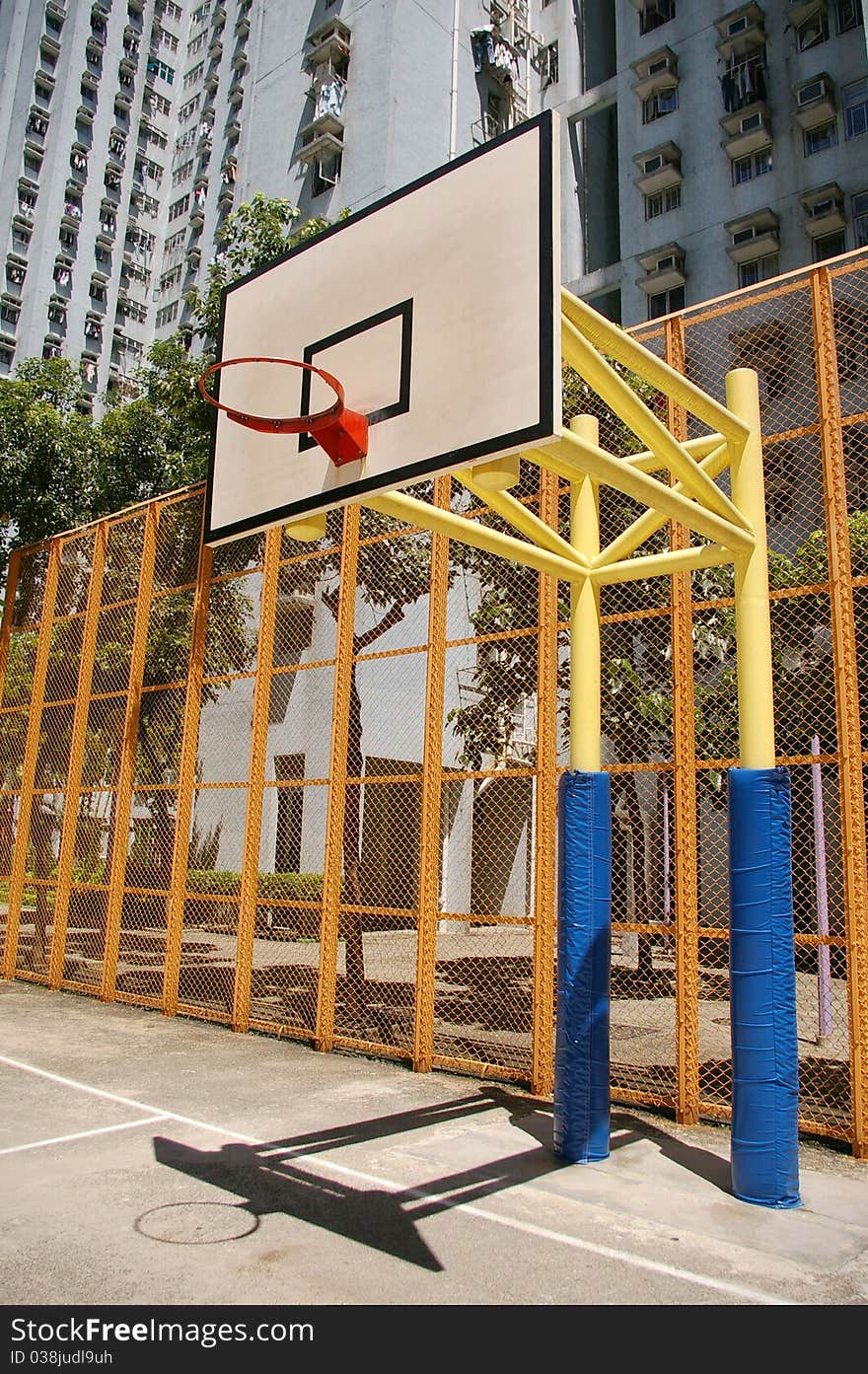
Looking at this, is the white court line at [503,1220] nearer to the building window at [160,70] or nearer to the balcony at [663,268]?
the balcony at [663,268]

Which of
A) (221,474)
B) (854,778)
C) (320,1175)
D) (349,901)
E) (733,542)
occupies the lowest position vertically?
(320,1175)

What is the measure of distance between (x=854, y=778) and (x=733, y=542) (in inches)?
73.1

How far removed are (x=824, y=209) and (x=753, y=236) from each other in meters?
2.01

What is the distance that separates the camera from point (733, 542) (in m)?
5.96

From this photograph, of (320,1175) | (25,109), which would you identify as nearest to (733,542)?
(320,1175)

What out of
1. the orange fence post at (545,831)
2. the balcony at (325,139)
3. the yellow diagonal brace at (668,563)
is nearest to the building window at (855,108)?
the balcony at (325,139)

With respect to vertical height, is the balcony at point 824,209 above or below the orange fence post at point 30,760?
above

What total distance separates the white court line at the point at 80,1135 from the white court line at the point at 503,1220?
121 millimetres

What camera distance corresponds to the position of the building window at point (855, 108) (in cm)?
2739

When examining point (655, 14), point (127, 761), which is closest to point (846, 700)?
point (127, 761)

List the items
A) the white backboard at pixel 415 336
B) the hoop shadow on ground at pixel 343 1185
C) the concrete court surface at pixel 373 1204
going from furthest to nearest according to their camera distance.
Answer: the hoop shadow on ground at pixel 343 1185 < the white backboard at pixel 415 336 < the concrete court surface at pixel 373 1204

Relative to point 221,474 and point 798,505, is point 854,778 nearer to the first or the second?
point 798,505

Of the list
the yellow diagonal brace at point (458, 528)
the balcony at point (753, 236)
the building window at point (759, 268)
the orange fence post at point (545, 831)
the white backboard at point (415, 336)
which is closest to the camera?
the white backboard at point (415, 336)

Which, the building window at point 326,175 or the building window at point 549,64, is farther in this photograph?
the building window at point 549,64
